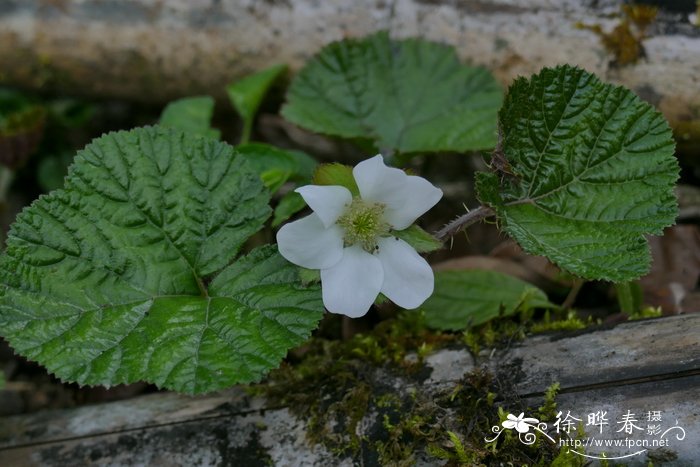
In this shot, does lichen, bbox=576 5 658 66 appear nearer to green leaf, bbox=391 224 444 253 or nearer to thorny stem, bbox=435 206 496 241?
thorny stem, bbox=435 206 496 241

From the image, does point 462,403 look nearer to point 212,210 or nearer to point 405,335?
point 405,335

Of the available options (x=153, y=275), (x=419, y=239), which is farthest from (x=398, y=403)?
(x=153, y=275)

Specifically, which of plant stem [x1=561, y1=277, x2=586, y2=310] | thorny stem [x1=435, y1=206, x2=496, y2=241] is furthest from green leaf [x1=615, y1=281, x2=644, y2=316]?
thorny stem [x1=435, y1=206, x2=496, y2=241]

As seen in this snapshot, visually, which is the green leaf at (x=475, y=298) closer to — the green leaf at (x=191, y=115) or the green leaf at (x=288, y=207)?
the green leaf at (x=288, y=207)

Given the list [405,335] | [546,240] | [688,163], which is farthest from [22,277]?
[688,163]

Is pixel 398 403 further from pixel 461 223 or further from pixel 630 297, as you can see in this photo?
pixel 630 297

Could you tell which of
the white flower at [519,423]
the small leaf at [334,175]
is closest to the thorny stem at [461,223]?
the small leaf at [334,175]
